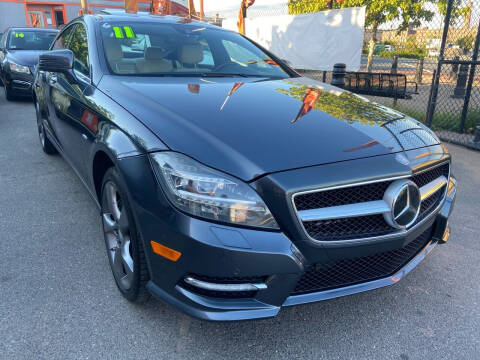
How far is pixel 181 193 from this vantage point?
1.62 metres

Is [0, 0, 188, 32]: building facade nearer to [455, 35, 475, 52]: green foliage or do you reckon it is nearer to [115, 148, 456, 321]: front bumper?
[455, 35, 475, 52]: green foliage

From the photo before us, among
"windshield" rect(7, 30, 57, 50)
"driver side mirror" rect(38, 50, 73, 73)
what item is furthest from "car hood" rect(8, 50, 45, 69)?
"driver side mirror" rect(38, 50, 73, 73)

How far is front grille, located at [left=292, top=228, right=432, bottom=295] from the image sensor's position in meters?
1.71

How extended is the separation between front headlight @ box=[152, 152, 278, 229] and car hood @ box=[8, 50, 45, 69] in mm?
7521

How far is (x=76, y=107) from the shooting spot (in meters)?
2.74

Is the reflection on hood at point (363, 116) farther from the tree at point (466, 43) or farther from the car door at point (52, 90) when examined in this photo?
the tree at point (466, 43)

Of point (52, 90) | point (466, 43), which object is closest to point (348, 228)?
point (52, 90)

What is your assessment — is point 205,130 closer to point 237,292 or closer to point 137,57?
point 237,292

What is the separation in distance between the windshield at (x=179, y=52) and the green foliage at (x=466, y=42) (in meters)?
4.15

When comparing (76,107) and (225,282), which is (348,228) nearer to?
(225,282)

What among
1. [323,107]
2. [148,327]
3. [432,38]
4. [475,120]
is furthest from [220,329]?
[432,38]

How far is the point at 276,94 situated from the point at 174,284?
1.39m

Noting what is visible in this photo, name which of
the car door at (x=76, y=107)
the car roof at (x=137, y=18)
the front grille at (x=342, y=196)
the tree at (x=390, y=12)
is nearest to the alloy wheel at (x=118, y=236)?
the car door at (x=76, y=107)

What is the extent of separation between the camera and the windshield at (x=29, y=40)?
27.9ft
